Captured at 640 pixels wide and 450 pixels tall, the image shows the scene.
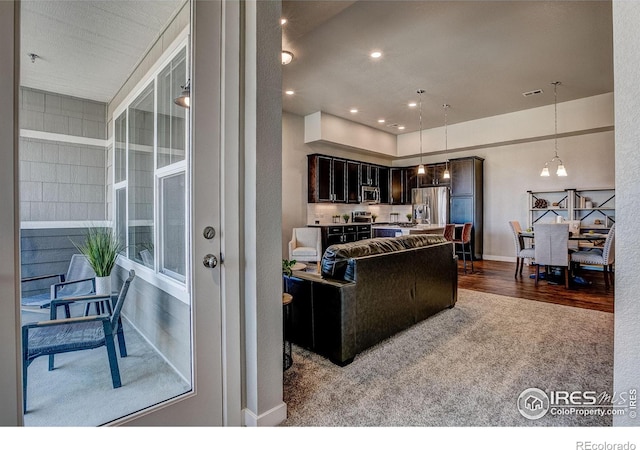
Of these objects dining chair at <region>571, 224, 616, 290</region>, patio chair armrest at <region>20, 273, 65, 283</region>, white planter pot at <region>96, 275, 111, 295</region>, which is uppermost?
patio chair armrest at <region>20, 273, 65, 283</region>

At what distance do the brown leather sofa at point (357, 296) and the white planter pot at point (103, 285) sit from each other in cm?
141

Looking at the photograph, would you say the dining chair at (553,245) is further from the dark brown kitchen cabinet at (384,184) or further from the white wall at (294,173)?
the white wall at (294,173)

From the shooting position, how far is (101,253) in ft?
4.65

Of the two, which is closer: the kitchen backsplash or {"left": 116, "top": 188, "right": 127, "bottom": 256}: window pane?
{"left": 116, "top": 188, "right": 127, "bottom": 256}: window pane

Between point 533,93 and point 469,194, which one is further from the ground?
point 533,93

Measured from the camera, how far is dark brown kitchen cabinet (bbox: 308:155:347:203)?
6.61 m

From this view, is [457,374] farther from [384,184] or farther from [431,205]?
[384,184]

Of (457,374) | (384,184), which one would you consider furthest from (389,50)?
(384,184)

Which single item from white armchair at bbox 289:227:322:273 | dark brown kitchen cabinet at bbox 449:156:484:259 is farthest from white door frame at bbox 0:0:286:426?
dark brown kitchen cabinet at bbox 449:156:484:259

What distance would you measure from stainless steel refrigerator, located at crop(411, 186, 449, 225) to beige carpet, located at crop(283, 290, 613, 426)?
4384 millimetres

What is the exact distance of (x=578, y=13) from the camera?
3.25m

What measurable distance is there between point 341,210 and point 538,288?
164 inches

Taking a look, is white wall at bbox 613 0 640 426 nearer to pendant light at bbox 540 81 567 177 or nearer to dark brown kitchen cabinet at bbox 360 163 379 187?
pendant light at bbox 540 81 567 177
